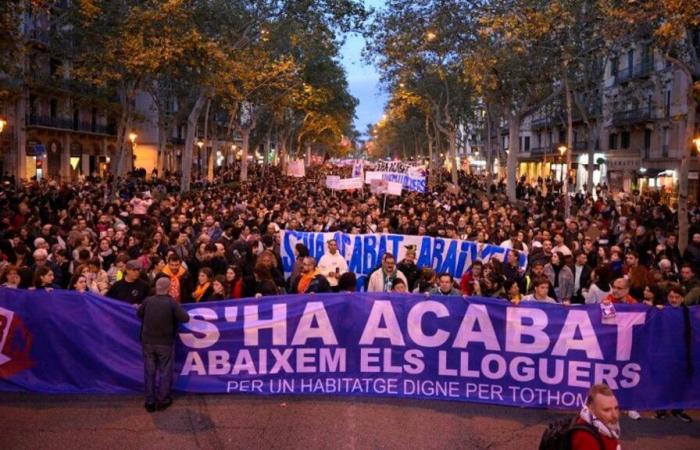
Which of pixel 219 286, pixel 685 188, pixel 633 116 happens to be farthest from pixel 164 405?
pixel 633 116

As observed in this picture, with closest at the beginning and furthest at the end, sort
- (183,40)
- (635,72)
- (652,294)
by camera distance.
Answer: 1. (652,294)
2. (183,40)
3. (635,72)

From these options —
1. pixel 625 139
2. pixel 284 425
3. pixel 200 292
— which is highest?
pixel 625 139

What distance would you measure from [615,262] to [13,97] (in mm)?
15121

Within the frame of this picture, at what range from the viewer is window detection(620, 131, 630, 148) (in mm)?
51188

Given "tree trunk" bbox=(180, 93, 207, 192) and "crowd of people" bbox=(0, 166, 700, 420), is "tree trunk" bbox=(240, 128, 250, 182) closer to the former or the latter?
"tree trunk" bbox=(180, 93, 207, 192)

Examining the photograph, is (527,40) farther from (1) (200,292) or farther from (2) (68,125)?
(2) (68,125)

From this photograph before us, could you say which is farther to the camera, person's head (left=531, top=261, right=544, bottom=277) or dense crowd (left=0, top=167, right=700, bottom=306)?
person's head (left=531, top=261, right=544, bottom=277)

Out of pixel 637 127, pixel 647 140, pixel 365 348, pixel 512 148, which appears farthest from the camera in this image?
pixel 637 127

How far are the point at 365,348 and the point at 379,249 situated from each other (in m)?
5.96

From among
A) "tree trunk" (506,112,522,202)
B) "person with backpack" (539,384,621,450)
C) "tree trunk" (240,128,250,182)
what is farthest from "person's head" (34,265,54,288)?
"tree trunk" (240,128,250,182)

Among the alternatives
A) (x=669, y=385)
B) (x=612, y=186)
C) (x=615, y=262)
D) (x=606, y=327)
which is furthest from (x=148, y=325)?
(x=612, y=186)

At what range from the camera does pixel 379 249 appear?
46.1 ft

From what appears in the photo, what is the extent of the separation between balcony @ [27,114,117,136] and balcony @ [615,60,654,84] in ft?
119

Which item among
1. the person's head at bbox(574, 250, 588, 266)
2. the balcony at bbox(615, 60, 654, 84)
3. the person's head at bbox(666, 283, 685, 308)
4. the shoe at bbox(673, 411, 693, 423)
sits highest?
the balcony at bbox(615, 60, 654, 84)
